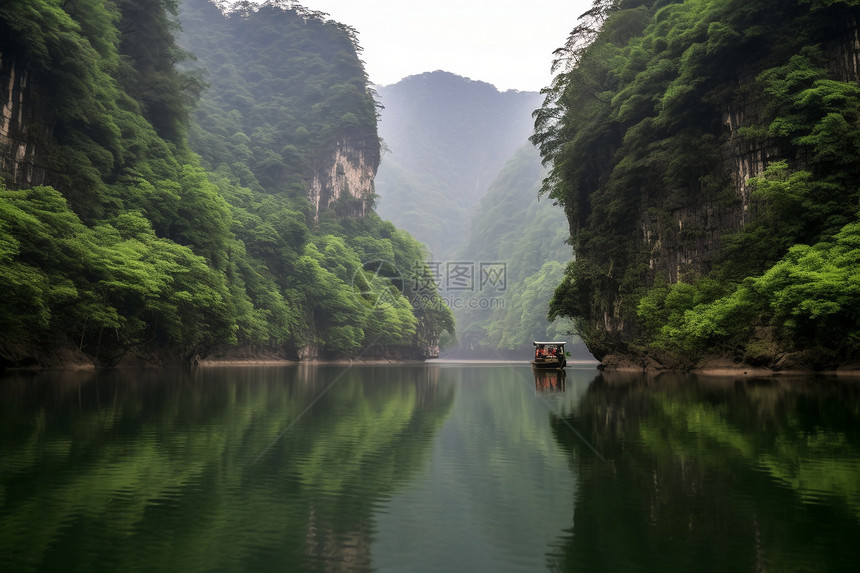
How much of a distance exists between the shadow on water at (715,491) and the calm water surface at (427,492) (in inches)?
1.2

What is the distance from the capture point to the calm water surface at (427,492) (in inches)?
206

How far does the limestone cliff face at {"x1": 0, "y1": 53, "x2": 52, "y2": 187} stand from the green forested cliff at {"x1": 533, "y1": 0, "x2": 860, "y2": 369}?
1335 inches

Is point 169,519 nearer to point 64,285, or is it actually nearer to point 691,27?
point 64,285

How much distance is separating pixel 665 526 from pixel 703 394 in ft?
54.2

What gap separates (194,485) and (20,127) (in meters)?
35.7

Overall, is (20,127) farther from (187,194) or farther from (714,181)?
(714,181)

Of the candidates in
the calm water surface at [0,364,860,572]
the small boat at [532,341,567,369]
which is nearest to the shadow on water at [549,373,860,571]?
the calm water surface at [0,364,860,572]

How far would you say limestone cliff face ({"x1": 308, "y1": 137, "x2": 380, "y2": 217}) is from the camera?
95.4 metres

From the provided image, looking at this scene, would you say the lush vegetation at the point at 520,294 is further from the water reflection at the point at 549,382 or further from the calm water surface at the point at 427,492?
the calm water surface at the point at 427,492

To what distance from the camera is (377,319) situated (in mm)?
84938

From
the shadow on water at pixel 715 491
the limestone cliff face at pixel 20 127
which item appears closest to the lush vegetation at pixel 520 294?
the limestone cliff face at pixel 20 127

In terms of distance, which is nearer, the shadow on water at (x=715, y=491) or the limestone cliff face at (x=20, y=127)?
the shadow on water at (x=715, y=491)

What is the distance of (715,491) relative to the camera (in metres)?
7.29

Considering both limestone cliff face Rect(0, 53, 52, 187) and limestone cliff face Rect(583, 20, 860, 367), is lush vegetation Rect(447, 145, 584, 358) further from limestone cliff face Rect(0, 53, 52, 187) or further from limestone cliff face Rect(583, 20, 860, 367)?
limestone cliff face Rect(0, 53, 52, 187)
